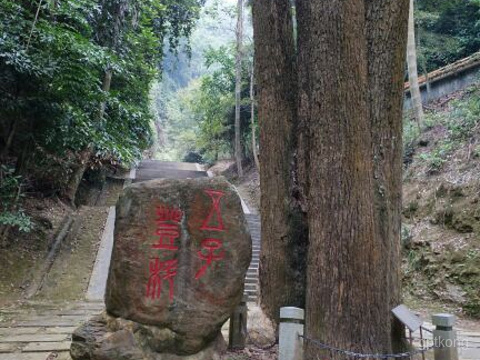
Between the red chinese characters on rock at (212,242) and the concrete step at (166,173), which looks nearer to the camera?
the red chinese characters on rock at (212,242)

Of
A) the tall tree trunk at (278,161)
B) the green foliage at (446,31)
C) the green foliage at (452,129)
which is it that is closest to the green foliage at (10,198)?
the tall tree trunk at (278,161)

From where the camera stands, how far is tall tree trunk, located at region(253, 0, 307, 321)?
4.50 meters

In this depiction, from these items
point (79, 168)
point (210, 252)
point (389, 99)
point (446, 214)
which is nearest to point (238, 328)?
point (210, 252)

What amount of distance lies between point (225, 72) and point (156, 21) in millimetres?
5285

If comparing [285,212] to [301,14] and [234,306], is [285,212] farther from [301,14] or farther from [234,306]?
[301,14]

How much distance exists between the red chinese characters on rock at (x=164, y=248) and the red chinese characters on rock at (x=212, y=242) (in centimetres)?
24

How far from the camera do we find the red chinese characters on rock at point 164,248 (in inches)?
156

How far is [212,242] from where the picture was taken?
13.5ft

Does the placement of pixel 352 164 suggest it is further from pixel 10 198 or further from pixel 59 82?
pixel 10 198

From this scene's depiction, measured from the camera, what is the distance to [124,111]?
33.1 ft

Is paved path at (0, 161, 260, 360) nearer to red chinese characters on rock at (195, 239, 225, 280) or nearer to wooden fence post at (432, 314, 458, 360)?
red chinese characters on rock at (195, 239, 225, 280)

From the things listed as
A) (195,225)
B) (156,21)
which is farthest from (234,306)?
(156,21)

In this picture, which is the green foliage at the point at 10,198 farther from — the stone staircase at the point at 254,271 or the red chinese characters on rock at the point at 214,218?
the red chinese characters on rock at the point at 214,218

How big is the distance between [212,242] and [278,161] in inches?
45.9
